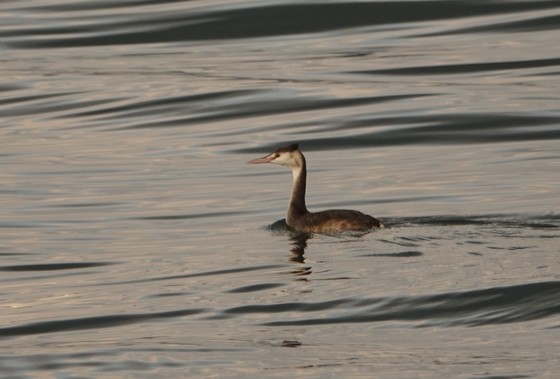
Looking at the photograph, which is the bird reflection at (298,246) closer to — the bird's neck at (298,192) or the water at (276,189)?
the water at (276,189)

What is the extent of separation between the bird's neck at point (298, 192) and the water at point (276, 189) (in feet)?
0.91

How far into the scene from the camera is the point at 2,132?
22938mm

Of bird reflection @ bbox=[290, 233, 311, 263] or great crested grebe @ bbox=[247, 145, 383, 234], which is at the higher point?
great crested grebe @ bbox=[247, 145, 383, 234]

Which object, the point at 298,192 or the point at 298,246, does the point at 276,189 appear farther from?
the point at 298,246

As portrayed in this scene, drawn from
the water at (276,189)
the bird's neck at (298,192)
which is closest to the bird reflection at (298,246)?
the water at (276,189)

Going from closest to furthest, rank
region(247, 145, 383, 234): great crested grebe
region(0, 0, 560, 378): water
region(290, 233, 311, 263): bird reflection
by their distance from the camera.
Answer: region(0, 0, 560, 378): water < region(290, 233, 311, 263): bird reflection < region(247, 145, 383, 234): great crested grebe

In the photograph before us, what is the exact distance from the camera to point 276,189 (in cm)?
1798

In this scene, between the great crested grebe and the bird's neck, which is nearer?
the great crested grebe

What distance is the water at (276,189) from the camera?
10.6 metres

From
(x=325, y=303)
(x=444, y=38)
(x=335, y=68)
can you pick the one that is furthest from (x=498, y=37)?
(x=325, y=303)

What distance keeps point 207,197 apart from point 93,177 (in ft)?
6.95

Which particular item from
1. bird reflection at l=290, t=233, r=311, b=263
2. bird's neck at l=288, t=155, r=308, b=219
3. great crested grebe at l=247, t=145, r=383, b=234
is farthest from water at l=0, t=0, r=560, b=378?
bird's neck at l=288, t=155, r=308, b=219

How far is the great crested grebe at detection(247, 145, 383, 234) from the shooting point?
14.1 m

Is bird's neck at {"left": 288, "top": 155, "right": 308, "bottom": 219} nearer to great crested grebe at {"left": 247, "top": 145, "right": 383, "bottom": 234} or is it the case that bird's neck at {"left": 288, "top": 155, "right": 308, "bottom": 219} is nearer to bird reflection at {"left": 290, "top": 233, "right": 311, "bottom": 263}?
great crested grebe at {"left": 247, "top": 145, "right": 383, "bottom": 234}
